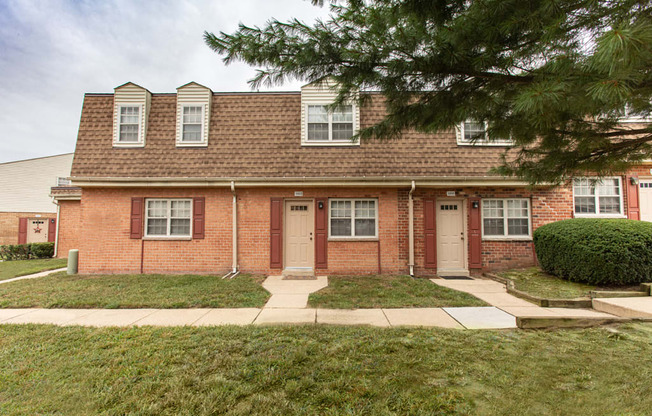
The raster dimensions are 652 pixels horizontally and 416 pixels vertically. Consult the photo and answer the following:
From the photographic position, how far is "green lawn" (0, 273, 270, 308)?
5668mm

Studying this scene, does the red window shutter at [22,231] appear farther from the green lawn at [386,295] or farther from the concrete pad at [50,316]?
the green lawn at [386,295]

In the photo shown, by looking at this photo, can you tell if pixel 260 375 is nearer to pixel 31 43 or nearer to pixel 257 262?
pixel 257 262

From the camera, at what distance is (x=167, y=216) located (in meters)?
9.00

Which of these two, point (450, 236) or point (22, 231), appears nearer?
point (450, 236)

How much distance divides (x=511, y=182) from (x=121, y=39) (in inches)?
596

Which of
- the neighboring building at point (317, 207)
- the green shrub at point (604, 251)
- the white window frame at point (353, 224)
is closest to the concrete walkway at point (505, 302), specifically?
the neighboring building at point (317, 207)

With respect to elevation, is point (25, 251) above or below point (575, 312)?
above

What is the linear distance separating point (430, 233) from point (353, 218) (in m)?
2.35

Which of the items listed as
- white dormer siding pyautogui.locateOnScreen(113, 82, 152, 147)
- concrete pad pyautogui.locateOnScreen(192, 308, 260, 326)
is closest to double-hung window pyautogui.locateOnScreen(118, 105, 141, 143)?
white dormer siding pyautogui.locateOnScreen(113, 82, 152, 147)

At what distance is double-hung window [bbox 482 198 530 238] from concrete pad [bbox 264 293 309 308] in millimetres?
6048

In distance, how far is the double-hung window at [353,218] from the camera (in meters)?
8.84

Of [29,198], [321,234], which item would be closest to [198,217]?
[321,234]

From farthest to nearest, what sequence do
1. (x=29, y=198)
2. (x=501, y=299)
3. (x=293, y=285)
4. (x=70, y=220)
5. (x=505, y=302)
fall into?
(x=29, y=198) → (x=70, y=220) → (x=293, y=285) → (x=501, y=299) → (x=505, y=302)

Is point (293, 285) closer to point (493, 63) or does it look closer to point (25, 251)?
point (493, 63)
